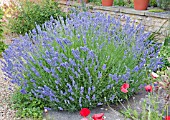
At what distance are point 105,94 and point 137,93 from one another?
1.92 feet

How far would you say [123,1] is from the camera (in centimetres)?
588

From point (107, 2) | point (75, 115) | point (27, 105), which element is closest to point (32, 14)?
point (107, 2)

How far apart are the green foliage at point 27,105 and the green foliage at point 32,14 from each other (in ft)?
10.3

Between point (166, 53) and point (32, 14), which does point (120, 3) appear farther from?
point (166, 53)

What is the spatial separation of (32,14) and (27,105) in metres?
3.43

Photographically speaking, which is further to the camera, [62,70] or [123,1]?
[123,1]

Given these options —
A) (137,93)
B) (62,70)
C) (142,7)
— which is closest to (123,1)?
(142,7)

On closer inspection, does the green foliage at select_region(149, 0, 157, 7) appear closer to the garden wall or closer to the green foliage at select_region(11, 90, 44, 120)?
the garden wall

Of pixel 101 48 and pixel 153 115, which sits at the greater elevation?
pixel 101 48

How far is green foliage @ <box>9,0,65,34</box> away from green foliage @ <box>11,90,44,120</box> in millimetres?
3154

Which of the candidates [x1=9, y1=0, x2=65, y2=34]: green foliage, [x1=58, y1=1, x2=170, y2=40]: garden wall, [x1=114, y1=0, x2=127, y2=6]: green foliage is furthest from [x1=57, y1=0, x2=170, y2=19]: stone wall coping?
[x1=9, y1=0, x2=65, y2=34]: green foliage

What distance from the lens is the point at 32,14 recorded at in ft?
20.3

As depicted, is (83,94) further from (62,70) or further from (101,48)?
(101,48)

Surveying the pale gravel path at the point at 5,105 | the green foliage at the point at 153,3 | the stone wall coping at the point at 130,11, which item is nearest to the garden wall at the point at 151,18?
the stone wall coping at the point at 130,11
